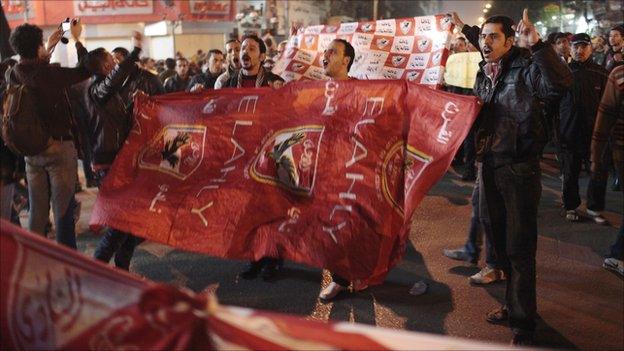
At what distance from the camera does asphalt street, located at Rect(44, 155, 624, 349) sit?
170 inches

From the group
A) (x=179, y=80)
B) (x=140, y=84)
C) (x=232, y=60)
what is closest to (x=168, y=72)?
(x=179, y=80)

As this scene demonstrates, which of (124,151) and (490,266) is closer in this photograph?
(124,151)

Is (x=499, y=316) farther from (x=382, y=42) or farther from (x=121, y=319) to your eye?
(x=382, y=42)

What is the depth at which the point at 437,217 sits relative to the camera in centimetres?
738

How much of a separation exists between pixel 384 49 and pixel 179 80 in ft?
17.4

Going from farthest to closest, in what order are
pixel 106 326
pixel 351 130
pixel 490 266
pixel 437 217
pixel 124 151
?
1. pixel 437 217
2. pixel 490 266
3. pixel 124 151
4. pixel 351 130
5. pixel 106 326

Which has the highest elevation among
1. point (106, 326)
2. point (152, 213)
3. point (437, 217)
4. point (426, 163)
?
point (426, 163)

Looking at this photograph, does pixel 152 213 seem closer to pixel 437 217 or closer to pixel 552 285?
pixel 552 285

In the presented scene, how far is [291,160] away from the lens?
168 inches

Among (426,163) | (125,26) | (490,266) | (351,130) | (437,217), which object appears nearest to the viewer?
(426,163)

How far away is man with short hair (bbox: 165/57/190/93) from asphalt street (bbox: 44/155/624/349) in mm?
4294

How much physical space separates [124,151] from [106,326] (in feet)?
9.26

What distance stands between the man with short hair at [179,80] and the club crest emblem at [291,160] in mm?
6636

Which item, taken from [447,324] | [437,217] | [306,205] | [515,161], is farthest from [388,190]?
[437,217]
